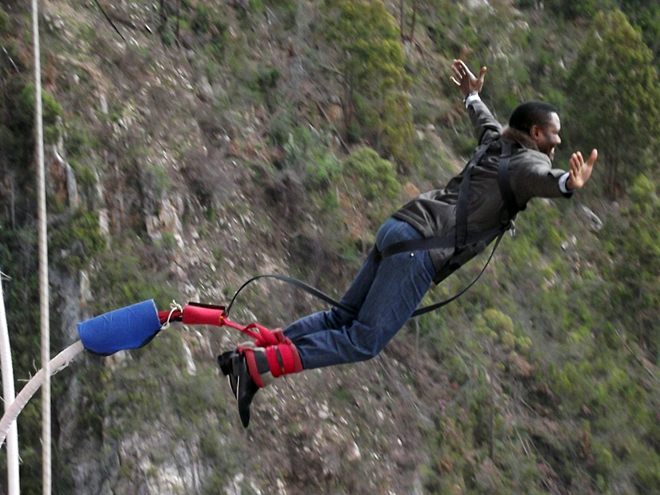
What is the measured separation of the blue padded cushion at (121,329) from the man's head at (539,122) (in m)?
2.17

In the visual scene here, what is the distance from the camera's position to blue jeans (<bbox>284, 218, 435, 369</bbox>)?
4.69 m

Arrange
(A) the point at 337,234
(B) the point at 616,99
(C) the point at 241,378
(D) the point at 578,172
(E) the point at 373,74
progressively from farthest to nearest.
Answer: (B) the point at 616,99 → (E) the point at 373,74 → (A) the point at 337,234 → (C) the point at 241,378 → (D) the point at 578,172

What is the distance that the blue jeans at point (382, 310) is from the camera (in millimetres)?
4688

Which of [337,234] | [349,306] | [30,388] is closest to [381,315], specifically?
[349,306]

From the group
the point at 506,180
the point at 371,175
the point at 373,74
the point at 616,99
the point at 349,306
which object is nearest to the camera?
the point at 506,180

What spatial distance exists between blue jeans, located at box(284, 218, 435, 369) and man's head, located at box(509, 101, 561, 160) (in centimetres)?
80

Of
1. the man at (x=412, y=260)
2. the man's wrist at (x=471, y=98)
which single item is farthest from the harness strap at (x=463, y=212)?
the man's wrist at (x=471, y=98)

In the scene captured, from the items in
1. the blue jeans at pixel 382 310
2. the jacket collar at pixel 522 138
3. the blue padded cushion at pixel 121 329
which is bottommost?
the blue padded cushion at pixel 121 329

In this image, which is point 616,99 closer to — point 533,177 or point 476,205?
point 476,205

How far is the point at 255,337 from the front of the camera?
15.4 ft

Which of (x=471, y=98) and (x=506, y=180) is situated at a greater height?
(x=506, y=180)

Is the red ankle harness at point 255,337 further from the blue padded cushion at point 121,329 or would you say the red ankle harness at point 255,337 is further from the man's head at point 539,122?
the man's head at point 539,122

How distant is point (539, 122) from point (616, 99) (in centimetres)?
1160

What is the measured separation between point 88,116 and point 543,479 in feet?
25.9
